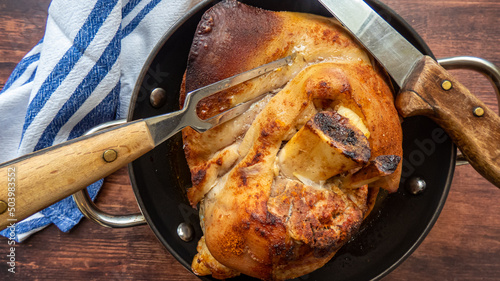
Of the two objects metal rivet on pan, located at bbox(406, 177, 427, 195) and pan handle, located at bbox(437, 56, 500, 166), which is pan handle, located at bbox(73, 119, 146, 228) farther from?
pan handle, located at bbox(437, 56, 500, 166)

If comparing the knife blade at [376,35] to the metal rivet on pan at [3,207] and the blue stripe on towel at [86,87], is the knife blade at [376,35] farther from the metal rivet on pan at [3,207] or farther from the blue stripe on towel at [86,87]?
the metal rivet on pan at [3,207]

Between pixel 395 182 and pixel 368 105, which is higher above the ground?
pixel 368 105

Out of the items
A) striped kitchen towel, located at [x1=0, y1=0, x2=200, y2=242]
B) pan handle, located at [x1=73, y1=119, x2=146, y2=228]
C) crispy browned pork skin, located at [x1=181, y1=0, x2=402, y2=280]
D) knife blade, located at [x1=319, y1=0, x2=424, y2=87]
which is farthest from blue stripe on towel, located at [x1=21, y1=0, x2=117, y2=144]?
knife blade, located at [x1=319, y1=0, x2=424, y2=87]

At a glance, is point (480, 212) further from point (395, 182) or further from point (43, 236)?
Answer: point (43, 236)

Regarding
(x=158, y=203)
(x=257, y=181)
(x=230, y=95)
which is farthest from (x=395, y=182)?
(x=158, y=203)

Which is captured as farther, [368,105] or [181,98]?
[181,98]

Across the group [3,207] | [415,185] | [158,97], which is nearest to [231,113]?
[158,97]
